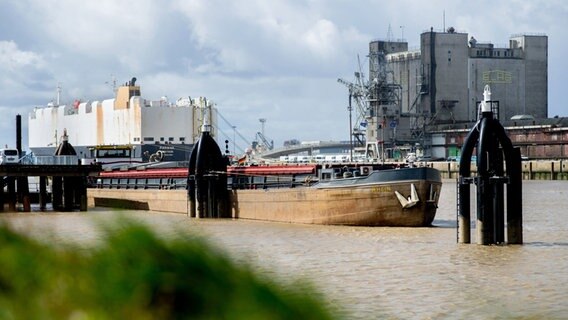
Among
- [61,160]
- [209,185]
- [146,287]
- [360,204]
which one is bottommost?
[360,204]

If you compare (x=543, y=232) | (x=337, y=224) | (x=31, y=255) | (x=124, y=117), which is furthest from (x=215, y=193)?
(x=124, y=117)

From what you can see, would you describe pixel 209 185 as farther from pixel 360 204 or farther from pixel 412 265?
pixel 412 265

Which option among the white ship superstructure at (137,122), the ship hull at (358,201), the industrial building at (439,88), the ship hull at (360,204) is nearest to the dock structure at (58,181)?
the ship hull at (358,201)

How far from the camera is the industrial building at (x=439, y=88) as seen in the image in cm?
13112

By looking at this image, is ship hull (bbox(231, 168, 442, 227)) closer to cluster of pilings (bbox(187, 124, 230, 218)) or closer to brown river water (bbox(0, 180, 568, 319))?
brown river water (bbox(0, 180, 568, 319))

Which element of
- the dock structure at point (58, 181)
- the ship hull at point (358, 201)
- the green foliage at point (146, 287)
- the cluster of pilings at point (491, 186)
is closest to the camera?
the green foliage at point (146, 287)

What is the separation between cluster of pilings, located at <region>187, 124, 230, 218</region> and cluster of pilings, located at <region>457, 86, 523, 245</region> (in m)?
15.6

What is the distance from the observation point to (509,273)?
20875 millimetres

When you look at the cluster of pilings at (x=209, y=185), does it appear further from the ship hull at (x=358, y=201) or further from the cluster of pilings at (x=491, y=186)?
the cluster of pilings at (x=491, y=186)

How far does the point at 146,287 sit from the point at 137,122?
96.9 metres

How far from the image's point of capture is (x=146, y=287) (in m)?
3.52

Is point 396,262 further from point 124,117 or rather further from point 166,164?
point 124,117

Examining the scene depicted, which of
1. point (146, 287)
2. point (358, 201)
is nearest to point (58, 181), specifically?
point (358, 201)

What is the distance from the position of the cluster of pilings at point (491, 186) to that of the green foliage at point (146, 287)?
2215 centimetres
